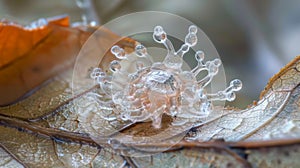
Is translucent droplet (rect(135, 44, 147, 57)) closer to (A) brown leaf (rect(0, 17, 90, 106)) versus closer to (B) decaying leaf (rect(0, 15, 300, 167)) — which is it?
(B) decaying leaf (rect(0, 15, 300, 167))

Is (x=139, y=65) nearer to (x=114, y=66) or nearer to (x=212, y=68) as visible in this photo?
(x=114, y=66)

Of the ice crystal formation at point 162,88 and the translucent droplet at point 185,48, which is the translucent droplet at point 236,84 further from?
the translucent droplet at point 185,48

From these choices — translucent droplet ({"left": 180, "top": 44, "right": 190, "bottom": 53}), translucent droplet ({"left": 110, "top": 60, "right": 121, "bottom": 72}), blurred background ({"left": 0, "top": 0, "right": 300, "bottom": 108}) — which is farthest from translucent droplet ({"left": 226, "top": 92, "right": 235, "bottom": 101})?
blurred background ({"left": 0, "top": 0, "right": 300, "bottom": 108})

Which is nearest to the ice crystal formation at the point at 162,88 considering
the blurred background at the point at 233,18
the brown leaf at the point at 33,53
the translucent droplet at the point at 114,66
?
the translucent droplet at the point at 114,66

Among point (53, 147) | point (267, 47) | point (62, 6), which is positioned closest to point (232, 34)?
point (267, 47)

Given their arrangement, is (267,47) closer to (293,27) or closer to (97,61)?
(293,27)

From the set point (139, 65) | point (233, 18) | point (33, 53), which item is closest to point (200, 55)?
point (139, 65)
